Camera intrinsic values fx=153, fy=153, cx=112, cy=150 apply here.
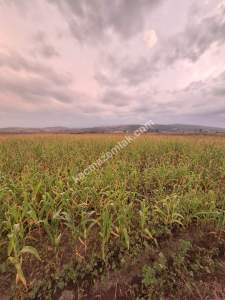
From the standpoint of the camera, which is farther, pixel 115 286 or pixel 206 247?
pixel 206 247

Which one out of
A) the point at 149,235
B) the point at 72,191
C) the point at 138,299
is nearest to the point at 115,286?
the point at 138,299

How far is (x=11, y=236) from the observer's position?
6.53ft

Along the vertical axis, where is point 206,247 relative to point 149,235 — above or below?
below

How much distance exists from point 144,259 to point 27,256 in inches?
67.5

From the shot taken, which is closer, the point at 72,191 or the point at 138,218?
the point at 138,218

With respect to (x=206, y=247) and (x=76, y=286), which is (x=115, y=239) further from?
(x=206, y=247)

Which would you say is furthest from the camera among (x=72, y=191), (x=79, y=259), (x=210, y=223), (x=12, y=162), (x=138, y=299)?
(x=12, y=162)

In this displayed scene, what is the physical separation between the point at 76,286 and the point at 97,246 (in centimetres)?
59

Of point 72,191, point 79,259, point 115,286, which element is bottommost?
point 115,286

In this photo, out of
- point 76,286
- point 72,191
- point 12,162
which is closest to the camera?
point 76,286

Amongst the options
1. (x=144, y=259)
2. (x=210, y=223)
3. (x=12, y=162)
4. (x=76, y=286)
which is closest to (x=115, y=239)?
(x=144, y=259)

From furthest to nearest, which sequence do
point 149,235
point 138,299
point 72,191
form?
point 72,191
point 149,235
point 138,299

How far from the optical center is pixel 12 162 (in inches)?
235

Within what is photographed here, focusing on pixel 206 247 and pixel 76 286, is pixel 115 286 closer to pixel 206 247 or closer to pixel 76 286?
pixel 76 286
